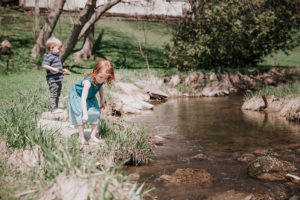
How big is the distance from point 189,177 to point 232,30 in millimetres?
13592

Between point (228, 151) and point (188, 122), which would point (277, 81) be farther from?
point (228, 151)

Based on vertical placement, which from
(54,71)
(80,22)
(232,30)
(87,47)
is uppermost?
(232,30)

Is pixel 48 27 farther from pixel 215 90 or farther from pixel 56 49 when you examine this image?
pixel 56 49

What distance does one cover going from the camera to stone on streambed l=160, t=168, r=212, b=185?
457 cm

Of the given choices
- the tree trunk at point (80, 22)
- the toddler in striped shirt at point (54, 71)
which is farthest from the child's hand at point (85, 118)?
the tree trunk at point (80, 22)

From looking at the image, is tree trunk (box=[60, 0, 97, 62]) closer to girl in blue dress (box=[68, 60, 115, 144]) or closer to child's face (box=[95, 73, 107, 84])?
girl in blue dress (box=[68, 60, 115, 144])

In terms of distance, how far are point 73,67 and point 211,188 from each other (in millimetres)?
15075

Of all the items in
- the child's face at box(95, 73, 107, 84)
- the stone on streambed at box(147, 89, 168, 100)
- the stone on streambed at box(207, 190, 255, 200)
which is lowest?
the stone on streambed at box(147, 89, 168, 100)

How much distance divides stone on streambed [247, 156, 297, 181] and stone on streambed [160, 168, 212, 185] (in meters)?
0.74

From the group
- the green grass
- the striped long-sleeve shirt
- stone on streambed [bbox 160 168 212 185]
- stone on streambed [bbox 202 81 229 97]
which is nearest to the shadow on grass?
the green grass

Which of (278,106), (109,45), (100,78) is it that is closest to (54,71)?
(100,78)

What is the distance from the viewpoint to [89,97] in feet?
16.5

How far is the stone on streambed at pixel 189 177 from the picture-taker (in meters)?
4.57

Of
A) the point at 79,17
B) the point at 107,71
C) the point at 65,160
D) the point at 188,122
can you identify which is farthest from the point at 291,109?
the point at 79,17
